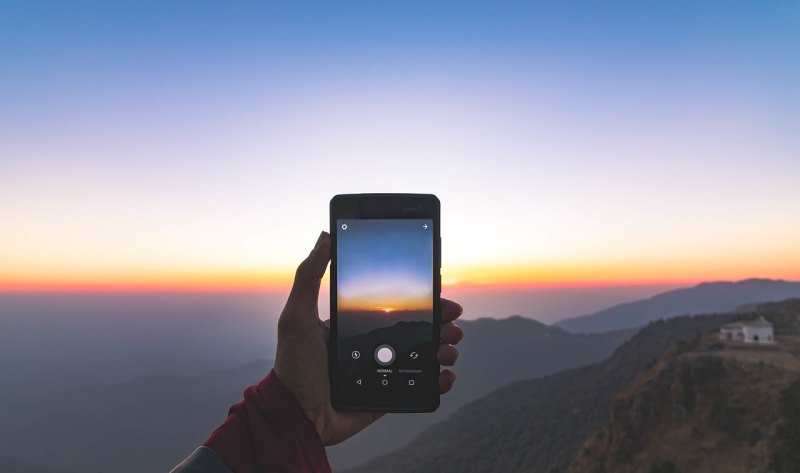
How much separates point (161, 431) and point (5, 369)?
14170cm

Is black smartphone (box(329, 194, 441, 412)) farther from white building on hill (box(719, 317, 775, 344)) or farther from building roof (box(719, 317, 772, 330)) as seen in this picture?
building roof (box(719, 317, 772, 330))

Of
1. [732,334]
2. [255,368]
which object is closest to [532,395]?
[732,334]

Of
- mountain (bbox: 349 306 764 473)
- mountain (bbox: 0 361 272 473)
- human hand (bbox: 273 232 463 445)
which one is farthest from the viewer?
mountain (bbox: 0 361 272 473)

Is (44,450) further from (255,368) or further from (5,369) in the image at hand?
(5,369)

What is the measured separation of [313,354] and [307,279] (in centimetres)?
54

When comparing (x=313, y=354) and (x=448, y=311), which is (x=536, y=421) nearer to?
(x=448, y=311)

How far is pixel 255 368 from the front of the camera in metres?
161

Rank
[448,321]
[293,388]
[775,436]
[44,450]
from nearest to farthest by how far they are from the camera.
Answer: [293,388]
[448,321]
[775,436]
[44,450]

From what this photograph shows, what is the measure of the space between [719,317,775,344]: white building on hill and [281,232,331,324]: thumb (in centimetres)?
5937

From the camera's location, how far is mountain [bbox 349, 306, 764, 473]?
5303cm

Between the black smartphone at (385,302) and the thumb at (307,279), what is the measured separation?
179 millimetres

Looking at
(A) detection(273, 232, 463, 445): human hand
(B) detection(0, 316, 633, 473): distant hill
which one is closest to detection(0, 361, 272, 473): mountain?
(B) detection(0, 316, 633, 473): distant hill

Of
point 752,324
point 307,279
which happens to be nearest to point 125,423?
point 752,324

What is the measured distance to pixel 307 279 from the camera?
3.21 meters
